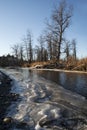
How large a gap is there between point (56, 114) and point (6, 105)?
2012 millimetres

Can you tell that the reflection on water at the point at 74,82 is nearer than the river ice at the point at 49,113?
No

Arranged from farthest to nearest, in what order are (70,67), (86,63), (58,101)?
(70,67)
(86,63)
(58,101)

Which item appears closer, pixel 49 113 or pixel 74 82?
pixel 49 113

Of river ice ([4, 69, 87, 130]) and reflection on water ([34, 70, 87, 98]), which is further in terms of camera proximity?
reflection on water ([34, 70, 87, 98])

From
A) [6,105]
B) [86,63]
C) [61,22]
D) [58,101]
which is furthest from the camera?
[61,22]

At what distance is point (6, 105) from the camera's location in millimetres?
8227

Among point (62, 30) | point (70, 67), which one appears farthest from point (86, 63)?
point (62, 30)

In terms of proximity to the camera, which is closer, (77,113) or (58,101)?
(77,113)

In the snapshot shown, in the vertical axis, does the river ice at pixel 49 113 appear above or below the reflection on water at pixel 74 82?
below

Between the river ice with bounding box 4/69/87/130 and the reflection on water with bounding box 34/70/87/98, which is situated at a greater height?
the reflection on water with bounding box 34/70/87/98

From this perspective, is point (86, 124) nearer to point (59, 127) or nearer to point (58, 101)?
point (59, 127)

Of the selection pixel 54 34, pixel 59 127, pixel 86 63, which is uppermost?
pixel 54 34

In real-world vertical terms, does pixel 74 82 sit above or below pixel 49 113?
above

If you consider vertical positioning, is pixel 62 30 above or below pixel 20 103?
above
